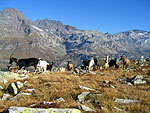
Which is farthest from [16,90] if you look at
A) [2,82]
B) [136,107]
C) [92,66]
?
[92,66]

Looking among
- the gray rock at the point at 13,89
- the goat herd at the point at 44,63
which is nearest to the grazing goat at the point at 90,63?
the goat herd at the point at 44,63

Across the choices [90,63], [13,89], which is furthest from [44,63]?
[13,89]

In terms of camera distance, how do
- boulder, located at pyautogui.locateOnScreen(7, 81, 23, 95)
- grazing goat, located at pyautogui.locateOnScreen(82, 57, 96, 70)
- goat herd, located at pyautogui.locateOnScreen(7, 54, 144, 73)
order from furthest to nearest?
grazing goat, located at pyautogui.locateOnScreen(82, 57, 96, 70) → goat herd, located at pyautogui.locateOnScreen(7, 54, 144, 73) → boulder, located at pyautogui.locateOnScreen(7, 81, 23, 95)

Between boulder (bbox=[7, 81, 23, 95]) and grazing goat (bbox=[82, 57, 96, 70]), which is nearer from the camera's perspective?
boulder (bbox=[7, 81, 23, 95])

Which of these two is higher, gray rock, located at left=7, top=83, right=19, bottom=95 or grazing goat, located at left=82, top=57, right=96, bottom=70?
grazing goat, located at left=82, top=57, right=96, bottom=70

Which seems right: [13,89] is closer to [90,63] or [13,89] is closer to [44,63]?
[44,63]

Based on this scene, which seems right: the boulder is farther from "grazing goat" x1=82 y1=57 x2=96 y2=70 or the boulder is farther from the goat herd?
"grazing goat" x1=82 y1=57 x2=96 y2=70

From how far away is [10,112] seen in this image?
527cm

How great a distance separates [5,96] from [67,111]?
7045 mm

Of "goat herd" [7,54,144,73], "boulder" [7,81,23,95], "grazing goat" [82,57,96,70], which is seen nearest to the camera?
"boulder" [7,81,23,95]

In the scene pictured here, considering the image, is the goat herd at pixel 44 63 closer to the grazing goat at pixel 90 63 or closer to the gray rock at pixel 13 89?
the grazing goat at pixel 90 63

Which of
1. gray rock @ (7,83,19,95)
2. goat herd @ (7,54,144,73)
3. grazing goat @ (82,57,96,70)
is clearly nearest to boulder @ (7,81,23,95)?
gray rock @ (7,83,19,95)

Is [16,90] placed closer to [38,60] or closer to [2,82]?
[2,82]

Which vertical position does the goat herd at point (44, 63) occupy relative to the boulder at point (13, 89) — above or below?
above
